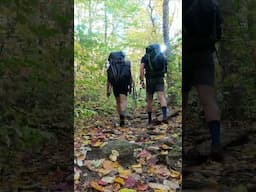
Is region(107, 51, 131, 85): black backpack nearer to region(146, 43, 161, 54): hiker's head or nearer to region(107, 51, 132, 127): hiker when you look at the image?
region(107, 51, 132, 127): hiker

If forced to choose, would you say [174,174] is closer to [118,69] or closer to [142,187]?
[142,187]

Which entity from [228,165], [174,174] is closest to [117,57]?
[174,174]

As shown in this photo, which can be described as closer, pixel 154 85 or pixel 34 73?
pixel 34 73

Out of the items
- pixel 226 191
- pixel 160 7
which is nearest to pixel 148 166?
pixel 226 191

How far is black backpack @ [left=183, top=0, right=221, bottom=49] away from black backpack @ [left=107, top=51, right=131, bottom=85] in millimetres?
463

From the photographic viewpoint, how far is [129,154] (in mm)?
2764

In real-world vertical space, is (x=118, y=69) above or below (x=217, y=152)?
above

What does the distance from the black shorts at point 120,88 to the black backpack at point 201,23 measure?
1.73 ft

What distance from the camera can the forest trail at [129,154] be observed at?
8.91 feet

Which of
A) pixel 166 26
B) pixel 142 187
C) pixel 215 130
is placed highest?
pixel 166 26

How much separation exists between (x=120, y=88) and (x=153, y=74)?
0.87ft

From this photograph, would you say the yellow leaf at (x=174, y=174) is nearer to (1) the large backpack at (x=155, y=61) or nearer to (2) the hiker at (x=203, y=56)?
(2) the hiker at (x=203, y=56)

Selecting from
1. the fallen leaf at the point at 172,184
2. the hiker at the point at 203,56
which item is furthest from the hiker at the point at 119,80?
the fallen leaf at the point at 172,184

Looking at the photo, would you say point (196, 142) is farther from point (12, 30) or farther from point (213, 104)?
point (12, 30)
